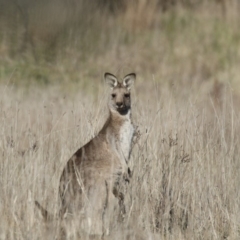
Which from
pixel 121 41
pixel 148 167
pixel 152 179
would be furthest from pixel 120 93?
pixel 121 41

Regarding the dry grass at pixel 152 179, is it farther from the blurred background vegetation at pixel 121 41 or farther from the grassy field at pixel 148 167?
the blurred background vegetation at pixel 121 41

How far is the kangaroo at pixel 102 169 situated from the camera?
532 cm

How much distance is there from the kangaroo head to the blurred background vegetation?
19.5ft

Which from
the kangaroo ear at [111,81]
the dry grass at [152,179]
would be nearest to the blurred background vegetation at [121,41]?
the dry grass at [152,179]

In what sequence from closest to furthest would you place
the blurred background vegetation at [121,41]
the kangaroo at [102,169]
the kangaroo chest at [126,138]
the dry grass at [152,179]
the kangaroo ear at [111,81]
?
the dry grass at [152,179] < the kangaroo at [102,169] < the kangaroo chest at [126,138] < the kangaroo ear at [111,81] < the blurred background vegetation at [121,41]

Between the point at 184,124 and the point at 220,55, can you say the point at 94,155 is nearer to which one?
the point at 184,124

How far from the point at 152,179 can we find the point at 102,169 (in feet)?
1.22

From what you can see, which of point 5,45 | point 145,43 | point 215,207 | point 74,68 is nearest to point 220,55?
point 145,43

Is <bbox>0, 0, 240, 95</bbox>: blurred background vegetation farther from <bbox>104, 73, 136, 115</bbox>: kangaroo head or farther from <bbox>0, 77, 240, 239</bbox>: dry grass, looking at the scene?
<bbox>104, 73, 136, 115</bbox>: kangaroo head

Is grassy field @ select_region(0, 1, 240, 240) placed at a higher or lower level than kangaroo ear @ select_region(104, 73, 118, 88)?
lower

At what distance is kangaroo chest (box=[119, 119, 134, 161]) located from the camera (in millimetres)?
6051

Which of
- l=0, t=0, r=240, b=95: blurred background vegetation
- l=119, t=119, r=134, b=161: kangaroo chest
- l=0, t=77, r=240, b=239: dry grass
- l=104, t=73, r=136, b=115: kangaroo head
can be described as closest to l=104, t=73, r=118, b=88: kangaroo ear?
l=104, t=73, r=136, b=115: kangaroo head

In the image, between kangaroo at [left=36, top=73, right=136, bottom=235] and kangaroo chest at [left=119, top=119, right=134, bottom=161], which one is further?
kangaroo chest at [left=119, top=119, right=134, bottom=161]

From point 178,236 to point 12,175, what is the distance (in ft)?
3.64
